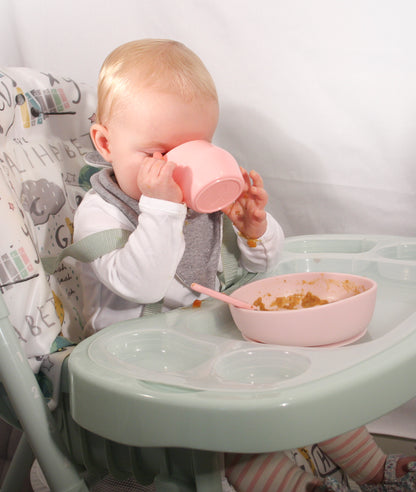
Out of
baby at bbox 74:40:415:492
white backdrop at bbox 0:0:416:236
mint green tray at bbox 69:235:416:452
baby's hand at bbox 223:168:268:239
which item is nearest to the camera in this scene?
mint green tray at bbox 69:235:416:452

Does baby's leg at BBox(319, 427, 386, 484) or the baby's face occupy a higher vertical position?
the baby's face

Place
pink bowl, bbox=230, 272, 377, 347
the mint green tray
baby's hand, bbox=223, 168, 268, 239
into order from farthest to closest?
baby's hand, bbox=223, 168, 268, 239, pink bowl, bbox=230, 272, 377, 347, the mint green tray

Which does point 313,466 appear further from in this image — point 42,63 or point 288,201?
point 42,63

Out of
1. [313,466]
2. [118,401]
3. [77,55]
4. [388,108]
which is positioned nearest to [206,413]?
[118,401]

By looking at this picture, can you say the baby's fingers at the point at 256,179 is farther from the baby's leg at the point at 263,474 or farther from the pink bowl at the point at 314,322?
the baby's leg at the point at 263,474

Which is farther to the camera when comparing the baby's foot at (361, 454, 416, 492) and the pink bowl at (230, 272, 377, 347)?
the baby's foot at (361, 454, 416, 492)

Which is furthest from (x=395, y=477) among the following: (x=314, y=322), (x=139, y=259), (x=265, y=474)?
(x=139, y=259)

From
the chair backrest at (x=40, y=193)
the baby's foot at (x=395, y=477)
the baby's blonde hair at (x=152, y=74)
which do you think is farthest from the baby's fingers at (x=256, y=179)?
the baby's foot at (x=395, y=477)

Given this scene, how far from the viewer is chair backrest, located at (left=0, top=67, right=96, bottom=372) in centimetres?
75

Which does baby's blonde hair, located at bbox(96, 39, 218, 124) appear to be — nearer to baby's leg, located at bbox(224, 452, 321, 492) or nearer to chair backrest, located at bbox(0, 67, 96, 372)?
chair backrest, located at bbox(0, 67, 96, 372)

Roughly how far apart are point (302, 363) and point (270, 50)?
0.73 m

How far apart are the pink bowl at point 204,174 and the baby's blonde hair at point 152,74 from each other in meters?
0.08

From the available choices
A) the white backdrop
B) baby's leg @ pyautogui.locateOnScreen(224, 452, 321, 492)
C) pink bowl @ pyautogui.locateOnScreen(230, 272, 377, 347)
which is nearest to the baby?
baby's leg @ pyautogui.locateOnScreen(224, 452, 321, 492)

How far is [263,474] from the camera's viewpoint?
2.27 feet
